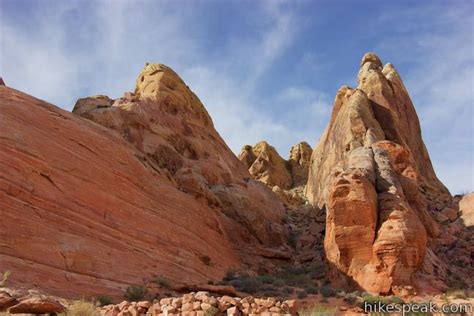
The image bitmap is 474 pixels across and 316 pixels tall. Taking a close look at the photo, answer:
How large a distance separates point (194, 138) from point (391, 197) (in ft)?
46.0

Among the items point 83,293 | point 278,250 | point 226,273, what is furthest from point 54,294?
point 278,250

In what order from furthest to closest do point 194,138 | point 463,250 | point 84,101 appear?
point 194,138
point 84,101
point 463,250

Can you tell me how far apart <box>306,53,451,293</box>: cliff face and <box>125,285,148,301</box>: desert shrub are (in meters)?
10.1

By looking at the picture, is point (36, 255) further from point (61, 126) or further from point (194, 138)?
point (194, 138)

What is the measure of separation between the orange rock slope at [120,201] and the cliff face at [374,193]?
5699 mm

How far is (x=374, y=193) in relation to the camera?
953 inches

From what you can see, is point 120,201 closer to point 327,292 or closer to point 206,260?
point 206,260

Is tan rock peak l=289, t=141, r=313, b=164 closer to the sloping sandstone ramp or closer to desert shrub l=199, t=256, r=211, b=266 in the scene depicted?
the sloping sandstone ramp

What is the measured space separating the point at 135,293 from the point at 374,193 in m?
13.0

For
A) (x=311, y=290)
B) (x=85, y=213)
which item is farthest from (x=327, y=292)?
(x=85, y=213)

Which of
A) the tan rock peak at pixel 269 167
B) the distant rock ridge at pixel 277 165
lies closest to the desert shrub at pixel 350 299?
the distant rock ridge at pixel 277 165

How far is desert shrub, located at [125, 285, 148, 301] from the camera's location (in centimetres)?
1602

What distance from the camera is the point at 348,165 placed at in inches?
1121

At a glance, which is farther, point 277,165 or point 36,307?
point 277,165
